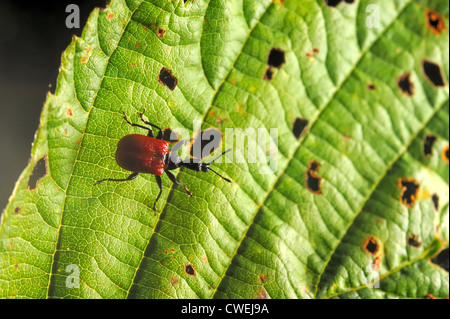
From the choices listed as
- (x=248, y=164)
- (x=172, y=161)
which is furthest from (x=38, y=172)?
(x=248, y=164)

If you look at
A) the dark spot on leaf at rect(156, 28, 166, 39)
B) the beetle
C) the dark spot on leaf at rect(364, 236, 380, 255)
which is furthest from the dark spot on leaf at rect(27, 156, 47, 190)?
the dark spot on leaf at rect(364, 236, 380, 255)

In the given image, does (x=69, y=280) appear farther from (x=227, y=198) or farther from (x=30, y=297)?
(x=227, y=198)

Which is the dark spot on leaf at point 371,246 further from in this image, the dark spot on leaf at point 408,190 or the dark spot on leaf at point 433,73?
the dark spot on leaf at point 433,73

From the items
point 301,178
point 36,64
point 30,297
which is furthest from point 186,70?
point 36,64

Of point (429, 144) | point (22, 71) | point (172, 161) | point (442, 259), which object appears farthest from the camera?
point (22, 71)

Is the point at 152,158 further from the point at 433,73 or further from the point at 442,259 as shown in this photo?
the point at 442,259

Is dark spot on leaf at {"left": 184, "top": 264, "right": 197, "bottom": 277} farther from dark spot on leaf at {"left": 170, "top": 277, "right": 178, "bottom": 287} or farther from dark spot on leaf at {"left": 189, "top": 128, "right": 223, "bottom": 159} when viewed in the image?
dark spot on leaf at {"left": 189, "top": 128, "right": 223, "bottom": 159}
